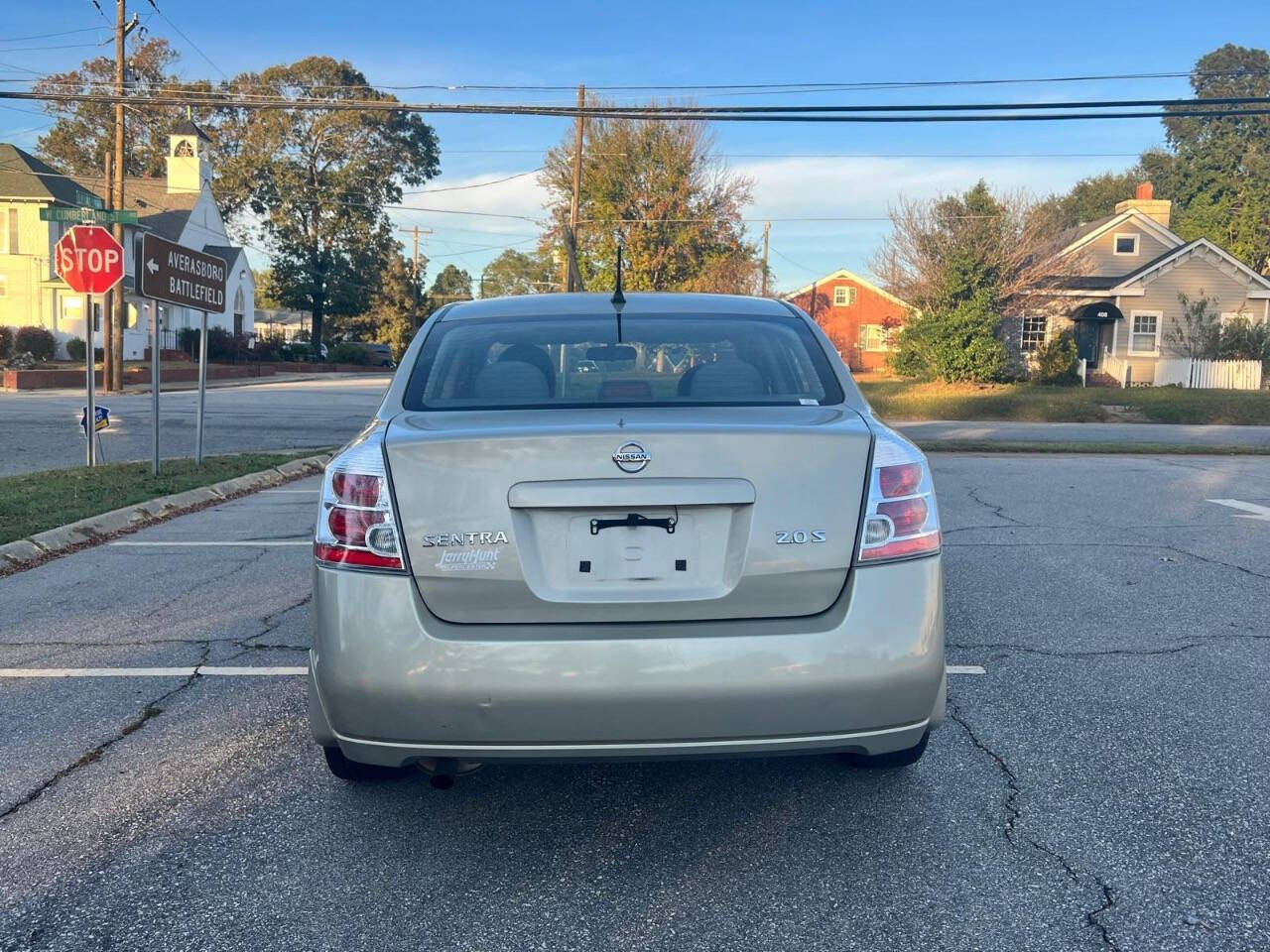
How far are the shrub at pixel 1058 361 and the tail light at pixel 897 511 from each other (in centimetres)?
3313

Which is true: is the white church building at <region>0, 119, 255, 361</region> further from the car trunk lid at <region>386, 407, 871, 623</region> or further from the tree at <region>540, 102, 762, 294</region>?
the car trunk lid at <region>386, 407, 871, 623</region>

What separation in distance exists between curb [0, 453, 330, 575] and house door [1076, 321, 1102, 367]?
3340cm

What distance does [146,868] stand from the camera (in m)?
3.16

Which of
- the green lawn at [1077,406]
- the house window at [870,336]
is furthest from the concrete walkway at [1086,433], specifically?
the house window at [870,336]

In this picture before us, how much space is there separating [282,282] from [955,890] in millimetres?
62692

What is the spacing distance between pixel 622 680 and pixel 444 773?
757 mm

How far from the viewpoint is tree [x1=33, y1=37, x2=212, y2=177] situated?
57.4 m

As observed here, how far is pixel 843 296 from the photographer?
192 ft

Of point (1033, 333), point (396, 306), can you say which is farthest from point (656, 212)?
point (396, 306)

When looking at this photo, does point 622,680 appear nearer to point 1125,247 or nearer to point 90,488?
point 90,488

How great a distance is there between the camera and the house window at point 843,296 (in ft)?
192

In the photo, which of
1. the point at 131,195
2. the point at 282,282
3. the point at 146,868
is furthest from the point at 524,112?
the point at 282,282

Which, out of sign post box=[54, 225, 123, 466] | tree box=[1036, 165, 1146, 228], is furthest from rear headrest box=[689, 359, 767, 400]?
tree box=[1036, 165, 1146, 228]

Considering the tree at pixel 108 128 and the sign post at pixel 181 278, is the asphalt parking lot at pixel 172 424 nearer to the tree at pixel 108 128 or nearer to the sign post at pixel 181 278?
the sign post at pixel 181 278
